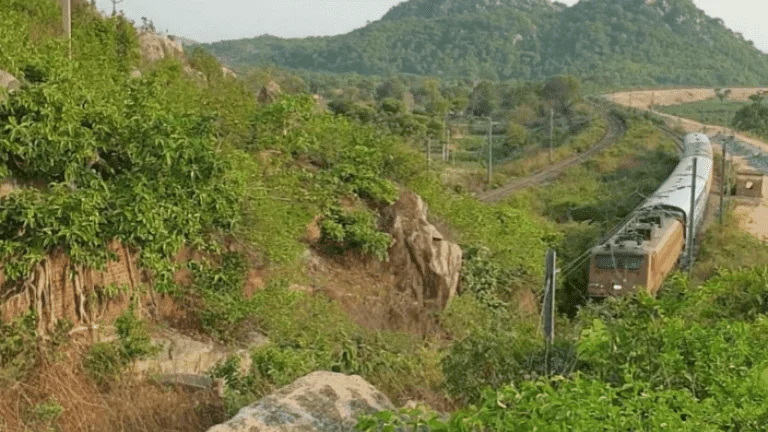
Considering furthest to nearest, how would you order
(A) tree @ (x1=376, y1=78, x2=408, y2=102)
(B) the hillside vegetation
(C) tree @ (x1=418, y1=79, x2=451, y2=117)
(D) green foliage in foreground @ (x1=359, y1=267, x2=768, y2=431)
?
1. (A) tree @ (x1=376, y1=78, x2=408, y2=102)
2. (C) tree @ (x1=418, y1=79, x2=451, y2=117)
3. (B) the hillside vegetation
4. (D) green foliage in foreground @ (x1=359, y1=267, x2=768, y2=431)

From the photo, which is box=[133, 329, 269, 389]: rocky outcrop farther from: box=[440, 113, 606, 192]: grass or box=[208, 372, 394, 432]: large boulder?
box=[440, 113, 606, 192]: grass

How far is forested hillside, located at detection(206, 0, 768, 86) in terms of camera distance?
178 m

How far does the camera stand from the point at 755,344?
226 inches

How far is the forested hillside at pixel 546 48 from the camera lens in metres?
178

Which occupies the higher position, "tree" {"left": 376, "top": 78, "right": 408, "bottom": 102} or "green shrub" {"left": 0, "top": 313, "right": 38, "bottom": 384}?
"tree" {"left": 376, "top": 78, "right": 408, "bottom": 102}

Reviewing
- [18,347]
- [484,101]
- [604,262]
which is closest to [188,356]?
[18,347]

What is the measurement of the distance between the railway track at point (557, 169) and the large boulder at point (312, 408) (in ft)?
105

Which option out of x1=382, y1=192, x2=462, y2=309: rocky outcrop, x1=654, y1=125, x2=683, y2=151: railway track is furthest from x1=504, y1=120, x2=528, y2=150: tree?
x1=382, y1=192, x2=462, y2=309: rocky outcrop

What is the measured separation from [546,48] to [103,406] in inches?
7453

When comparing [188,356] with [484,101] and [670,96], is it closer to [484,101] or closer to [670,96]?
[484,101]

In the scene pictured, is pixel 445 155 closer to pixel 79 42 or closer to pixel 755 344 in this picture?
pixel 79 42

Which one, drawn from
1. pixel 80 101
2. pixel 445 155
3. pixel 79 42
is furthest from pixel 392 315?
pixel 445 155

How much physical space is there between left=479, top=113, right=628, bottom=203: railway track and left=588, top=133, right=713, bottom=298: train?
40.1 feet

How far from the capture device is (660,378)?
5.52 m
